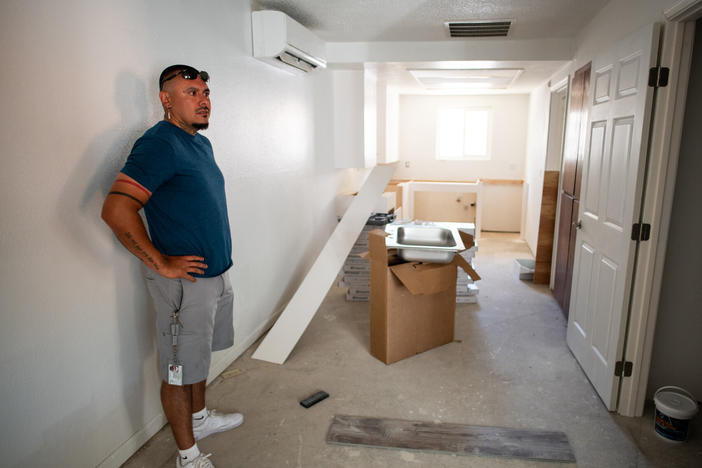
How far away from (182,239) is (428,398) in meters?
1.55

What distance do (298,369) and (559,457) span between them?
4.88 feet

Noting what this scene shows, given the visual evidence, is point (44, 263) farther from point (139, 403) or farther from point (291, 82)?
point (291, 82)

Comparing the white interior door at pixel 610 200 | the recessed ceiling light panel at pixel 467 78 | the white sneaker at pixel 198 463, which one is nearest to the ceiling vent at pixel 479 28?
the recessed ceiling light panel at pixel 467 78

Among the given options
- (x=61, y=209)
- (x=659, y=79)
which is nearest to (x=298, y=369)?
(x=61, y=209)

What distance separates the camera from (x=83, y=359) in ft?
5.41

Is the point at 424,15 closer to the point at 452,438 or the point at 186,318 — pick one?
the point at 186,318

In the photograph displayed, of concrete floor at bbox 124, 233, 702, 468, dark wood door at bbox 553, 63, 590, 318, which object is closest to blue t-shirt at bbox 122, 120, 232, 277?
concrete floor at bbox 124, 233, 702, 468

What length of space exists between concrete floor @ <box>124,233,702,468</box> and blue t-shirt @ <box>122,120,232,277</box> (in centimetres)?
89

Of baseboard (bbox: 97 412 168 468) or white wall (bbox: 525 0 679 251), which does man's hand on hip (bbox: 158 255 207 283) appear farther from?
white wall (bbox: 525 0 679 251)

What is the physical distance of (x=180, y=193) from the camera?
169cm

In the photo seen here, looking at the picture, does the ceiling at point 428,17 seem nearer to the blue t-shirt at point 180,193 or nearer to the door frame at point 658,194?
the door frame at point 658,194

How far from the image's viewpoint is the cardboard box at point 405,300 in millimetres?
2604

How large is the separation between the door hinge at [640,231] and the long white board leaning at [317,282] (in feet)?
5.74

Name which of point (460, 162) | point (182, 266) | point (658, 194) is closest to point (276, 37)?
point (182, 266)
